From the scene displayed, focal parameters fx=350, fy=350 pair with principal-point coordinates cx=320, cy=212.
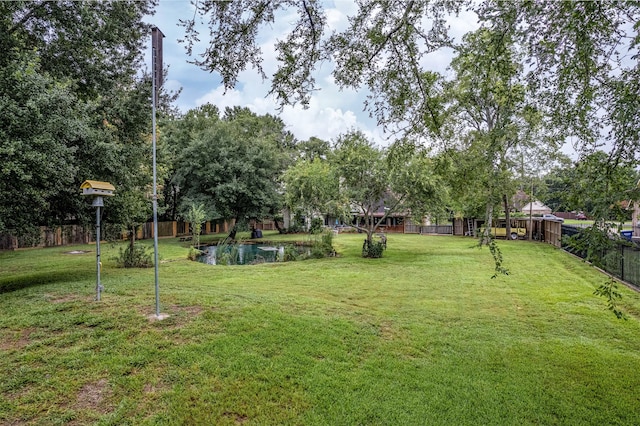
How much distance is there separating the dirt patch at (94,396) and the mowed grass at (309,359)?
1 cm

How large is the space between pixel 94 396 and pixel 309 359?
6.51 feet

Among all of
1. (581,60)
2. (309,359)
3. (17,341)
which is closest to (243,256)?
(17,341)

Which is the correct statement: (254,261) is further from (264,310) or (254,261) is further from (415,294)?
(264,310)

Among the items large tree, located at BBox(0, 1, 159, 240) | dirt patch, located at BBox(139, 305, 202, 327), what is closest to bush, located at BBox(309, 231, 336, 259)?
large tree, located at BBox(0, 1, 159, 240)

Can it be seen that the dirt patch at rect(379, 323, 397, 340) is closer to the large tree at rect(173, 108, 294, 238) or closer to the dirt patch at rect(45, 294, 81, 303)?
the dirt patch at rect(45, 294, 81, 303)

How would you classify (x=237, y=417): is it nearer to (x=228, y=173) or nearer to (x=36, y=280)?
(x=36, y=280)

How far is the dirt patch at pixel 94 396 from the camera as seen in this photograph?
9.31 feet

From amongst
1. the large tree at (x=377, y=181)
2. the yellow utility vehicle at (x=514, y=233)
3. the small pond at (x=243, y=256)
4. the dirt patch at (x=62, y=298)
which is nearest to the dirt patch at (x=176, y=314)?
the dirt patch at (x=62, y=298)

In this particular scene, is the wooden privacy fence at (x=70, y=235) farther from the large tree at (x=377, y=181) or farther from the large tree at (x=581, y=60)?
the large tree at (x=581, y=60)

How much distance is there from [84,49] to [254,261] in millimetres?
8802

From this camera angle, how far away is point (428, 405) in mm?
3137

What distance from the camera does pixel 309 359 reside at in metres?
3.80

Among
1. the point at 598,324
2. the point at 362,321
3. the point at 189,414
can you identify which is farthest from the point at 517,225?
the point at 189,414

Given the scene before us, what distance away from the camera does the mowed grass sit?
2962mm
